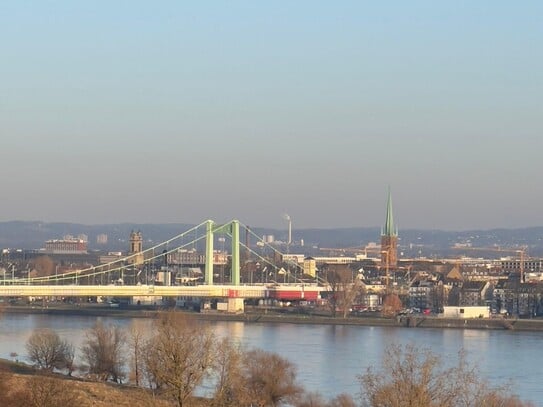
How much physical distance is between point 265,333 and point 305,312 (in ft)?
18.4

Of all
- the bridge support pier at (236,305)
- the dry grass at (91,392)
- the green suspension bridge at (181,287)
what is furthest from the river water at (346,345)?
the bridge support pier at (236,305)

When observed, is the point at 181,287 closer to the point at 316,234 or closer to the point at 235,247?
the point at 235,247

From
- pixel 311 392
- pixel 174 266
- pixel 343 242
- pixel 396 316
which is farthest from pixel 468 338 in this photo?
pixel 343 242

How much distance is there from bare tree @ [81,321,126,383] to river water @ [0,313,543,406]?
1221 millimetres

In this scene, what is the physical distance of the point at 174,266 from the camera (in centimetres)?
3794

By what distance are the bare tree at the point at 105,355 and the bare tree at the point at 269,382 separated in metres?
1.55

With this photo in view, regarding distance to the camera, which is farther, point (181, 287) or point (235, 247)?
point (235, 247)

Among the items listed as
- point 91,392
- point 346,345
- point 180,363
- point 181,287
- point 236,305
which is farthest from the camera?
point 236,305

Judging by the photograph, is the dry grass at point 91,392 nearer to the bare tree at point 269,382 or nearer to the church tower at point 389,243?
the bare tree at point 269,382

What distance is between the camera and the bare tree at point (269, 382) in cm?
1184

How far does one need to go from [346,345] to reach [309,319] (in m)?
5.96

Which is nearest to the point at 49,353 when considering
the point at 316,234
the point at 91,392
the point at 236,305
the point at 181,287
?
the point at 91,392

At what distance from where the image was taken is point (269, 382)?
1210 centimetres

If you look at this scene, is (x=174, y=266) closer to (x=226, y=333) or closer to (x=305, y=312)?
(x=305, y=312)
